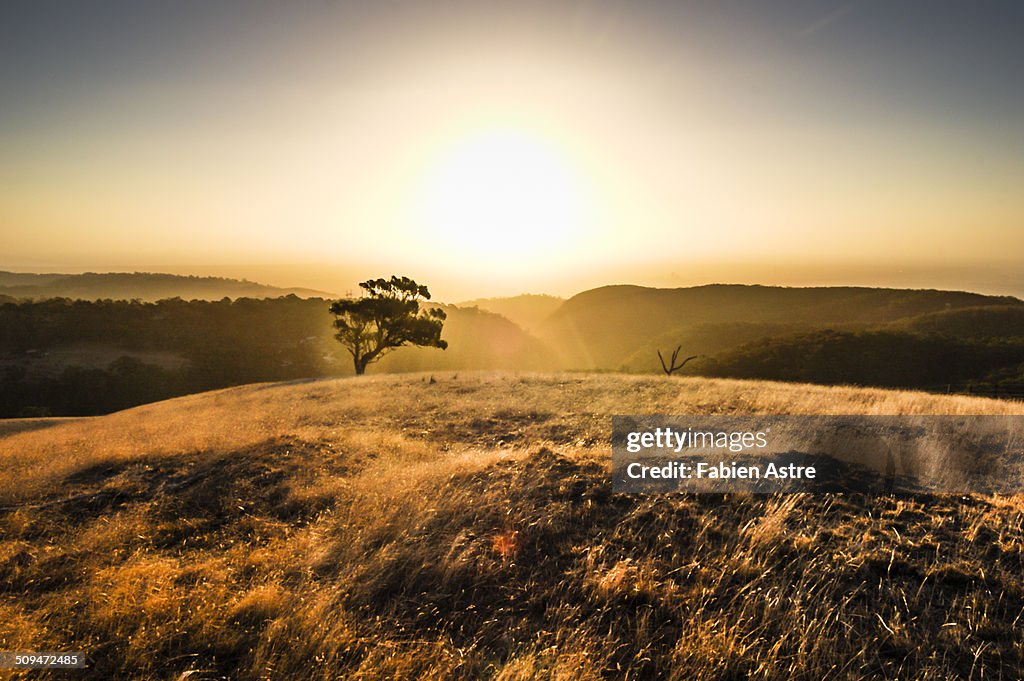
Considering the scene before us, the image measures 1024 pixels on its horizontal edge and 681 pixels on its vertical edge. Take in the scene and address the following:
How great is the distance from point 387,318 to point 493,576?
35543mm

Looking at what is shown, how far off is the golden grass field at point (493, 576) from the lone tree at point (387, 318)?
29.7m

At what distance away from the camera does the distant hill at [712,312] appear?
390 feet

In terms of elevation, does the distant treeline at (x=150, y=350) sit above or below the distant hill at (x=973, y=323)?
below

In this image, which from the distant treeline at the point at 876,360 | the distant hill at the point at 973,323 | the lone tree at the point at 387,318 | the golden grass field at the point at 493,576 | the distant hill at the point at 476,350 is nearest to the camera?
the golden grass field at the point at 493,576

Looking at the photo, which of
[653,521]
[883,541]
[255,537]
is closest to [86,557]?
[255,537]

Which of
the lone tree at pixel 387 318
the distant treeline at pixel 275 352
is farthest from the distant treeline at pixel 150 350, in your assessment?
the lone tree at pixel 387 318

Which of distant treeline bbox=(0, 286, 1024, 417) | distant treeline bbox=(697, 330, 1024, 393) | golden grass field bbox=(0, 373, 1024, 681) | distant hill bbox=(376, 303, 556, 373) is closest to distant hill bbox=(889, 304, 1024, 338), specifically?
distant treeline bbox=(0, 286, 1024, 417)

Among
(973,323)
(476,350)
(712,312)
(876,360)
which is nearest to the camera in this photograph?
(876,360)

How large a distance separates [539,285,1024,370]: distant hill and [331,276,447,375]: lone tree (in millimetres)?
79396

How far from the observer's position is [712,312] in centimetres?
16900

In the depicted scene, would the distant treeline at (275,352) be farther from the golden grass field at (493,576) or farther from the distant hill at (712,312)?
the golden grass field at (493,576)

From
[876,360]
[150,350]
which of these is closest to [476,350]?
[150,350]

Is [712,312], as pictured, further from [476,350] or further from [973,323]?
[476,350]

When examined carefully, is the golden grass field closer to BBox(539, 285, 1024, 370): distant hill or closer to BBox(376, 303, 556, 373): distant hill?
BBox(376, 303, 556, 373): distant hill
